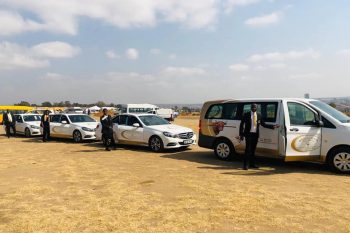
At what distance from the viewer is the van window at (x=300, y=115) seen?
9.87m

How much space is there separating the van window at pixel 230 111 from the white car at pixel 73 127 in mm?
8794

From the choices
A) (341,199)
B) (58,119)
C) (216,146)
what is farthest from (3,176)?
(58,119)

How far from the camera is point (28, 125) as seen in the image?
885 inches

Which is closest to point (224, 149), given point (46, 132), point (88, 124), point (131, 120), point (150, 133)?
point (150, 133)

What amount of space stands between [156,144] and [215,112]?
3162 millimetres

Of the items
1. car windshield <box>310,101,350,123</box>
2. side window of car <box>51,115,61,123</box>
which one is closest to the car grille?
car windshield <box>310,101,350,123</box>

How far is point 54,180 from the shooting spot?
9055 millimetres

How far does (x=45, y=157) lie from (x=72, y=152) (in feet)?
4.97

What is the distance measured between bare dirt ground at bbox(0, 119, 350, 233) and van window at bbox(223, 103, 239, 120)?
1402 mm

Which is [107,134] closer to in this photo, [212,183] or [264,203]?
[212,183]

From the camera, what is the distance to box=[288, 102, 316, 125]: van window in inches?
389

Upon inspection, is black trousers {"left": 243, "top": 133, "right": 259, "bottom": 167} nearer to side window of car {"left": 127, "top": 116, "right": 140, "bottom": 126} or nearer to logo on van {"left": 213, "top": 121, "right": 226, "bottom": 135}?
logo on van {"left": 213, "top": 121, "right": 226, "bottom": 135}

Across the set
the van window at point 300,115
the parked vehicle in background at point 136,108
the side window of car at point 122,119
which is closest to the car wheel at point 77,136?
the side window of car at point 122,119

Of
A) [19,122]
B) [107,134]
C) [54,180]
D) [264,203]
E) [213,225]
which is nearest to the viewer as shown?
[213,225]
